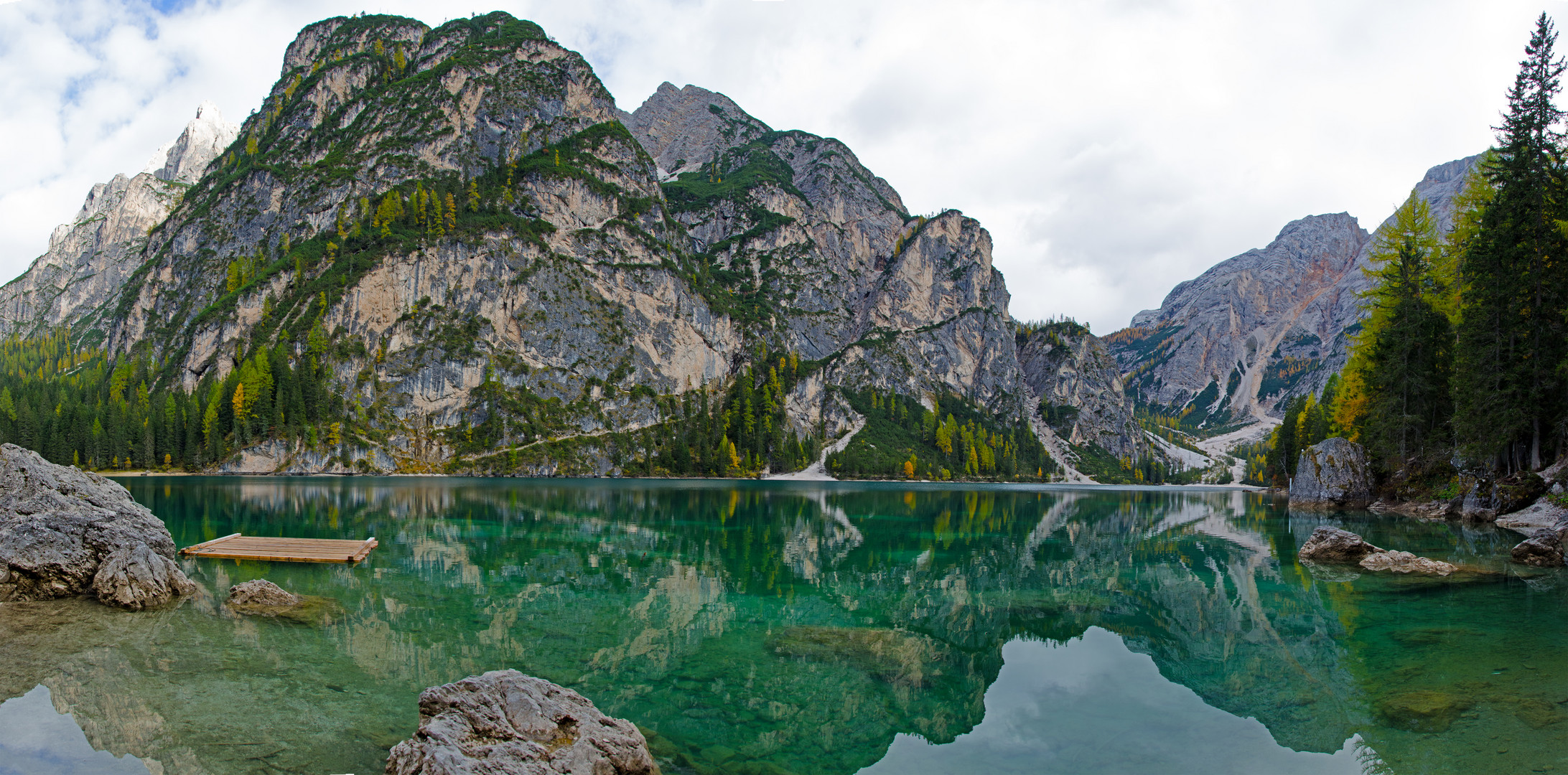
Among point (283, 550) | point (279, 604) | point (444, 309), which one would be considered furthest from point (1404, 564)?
point (444, 309)

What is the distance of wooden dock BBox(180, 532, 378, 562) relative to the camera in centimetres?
2416

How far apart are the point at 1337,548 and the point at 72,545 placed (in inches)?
1675

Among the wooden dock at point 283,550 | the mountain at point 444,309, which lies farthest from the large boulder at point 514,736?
the mountain at point 444,309

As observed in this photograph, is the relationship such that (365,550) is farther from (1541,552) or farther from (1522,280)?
(1522,280)

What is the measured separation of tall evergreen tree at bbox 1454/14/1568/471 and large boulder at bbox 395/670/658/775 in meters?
48.1

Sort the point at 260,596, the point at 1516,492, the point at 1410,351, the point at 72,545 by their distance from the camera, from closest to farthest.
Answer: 1. the point at 260,596
2. the point at 72,545
3. the point at 1516,492
4. the point at 1410,351

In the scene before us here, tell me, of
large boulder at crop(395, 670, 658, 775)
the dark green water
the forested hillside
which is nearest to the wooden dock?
the dark green water

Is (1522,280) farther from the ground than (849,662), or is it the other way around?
(1522,280)

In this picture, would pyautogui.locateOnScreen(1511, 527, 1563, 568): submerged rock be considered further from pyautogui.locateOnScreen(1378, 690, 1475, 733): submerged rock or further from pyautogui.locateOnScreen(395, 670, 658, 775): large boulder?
pyautogui.locateOnScreen(395, 670, 658, 775): large boulder

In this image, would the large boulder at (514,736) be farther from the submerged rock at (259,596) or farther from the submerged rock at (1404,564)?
the submerged rock at (1404,564)

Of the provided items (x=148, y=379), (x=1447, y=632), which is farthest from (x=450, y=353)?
(x=1447, y=632)

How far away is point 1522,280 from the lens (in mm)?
35406

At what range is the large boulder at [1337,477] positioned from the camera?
2162 inches

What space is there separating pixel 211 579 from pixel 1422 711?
29.2 m
